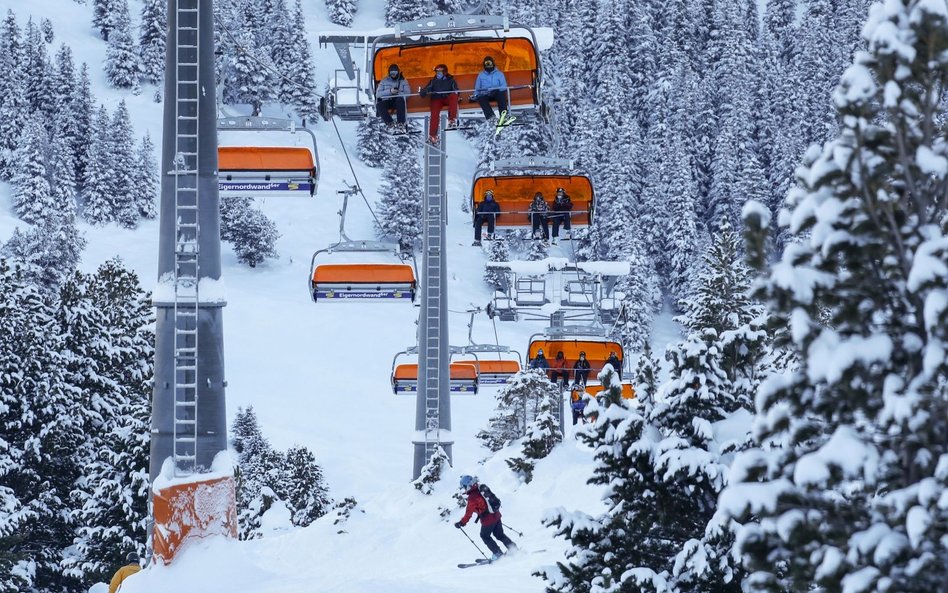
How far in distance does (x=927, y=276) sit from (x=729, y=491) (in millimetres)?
1053

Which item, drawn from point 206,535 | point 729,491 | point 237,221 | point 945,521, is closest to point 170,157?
point 206,535

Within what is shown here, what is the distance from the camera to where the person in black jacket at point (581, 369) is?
2542 centimetres

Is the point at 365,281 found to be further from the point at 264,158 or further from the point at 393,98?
the point at 393,98

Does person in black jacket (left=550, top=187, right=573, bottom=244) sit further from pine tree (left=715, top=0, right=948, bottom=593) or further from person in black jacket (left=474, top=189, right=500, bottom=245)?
pine tree (left=715, top=0, right=948, bottom=593)

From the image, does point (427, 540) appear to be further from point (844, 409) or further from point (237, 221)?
point (237, 221)

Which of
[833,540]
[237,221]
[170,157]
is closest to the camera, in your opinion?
[833,540]

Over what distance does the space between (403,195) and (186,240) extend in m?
62.4

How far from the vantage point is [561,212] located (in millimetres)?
19469

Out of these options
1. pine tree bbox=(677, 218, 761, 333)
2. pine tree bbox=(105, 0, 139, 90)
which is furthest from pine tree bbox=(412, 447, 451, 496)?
pine tree bbox=(105, 0, 139, 90)

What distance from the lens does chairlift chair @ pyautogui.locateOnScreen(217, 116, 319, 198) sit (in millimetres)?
16562

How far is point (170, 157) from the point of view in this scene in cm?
1020

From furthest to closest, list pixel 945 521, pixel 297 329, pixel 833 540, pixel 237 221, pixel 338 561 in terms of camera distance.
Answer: pixel 237 221, pixel 297 329, pixel 338 561, pixel 833 540, pixel 945 521

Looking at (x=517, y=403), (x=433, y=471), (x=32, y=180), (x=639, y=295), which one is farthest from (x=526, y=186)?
(x=32, y=180)

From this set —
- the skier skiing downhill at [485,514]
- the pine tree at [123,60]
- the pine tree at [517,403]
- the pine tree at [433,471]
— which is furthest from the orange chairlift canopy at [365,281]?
the pine tree at [123,60]
